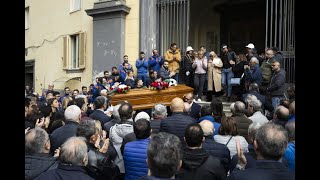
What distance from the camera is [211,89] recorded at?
1086cm

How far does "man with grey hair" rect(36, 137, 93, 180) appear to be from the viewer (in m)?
2.65

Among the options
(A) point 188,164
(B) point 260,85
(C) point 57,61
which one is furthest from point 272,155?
(C) point 57,61

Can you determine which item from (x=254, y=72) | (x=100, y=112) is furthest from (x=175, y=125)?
(x=254, y=72)

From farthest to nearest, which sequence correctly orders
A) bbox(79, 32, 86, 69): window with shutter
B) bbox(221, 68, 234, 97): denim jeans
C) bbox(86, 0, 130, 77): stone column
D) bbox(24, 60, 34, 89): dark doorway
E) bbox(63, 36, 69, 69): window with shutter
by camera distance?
1. bbox(24, 60, 34, 89): dark doorway
2. bbox(63, 36, 69, 69): window with shutter
3. bbox(79, 32, 86, 69): window with shutter
4. bbox(86, 0, 130, 77): stone column
5. bbox(221, 68, 234, 97): denim jeans

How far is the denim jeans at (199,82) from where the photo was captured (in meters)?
10.9

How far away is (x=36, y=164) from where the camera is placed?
304 cm

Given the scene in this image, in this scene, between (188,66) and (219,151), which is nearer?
(219,151)

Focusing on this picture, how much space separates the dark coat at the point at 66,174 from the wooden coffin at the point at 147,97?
21.4 feet

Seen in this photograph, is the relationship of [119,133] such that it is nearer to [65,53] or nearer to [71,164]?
[71,164]

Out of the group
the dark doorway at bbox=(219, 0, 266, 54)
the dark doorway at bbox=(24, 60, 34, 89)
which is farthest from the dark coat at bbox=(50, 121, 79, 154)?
the dark doorway at bbox=(24, 60, 34, 89)

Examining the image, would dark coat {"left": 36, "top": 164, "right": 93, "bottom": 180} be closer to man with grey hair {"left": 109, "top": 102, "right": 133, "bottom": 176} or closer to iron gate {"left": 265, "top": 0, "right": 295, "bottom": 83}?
man with grey hair {"left": 109, "top": 102, "right": 133, "bottom": 176}

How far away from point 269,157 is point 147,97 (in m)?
7.07

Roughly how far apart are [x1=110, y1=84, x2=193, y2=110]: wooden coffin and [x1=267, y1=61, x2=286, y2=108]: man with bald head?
2.58 m
